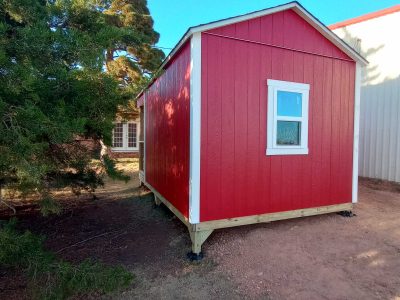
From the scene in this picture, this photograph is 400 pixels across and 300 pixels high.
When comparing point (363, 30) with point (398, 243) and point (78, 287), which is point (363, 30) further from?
point (78, 287)

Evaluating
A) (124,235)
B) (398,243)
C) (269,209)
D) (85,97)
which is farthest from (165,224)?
(398,243)

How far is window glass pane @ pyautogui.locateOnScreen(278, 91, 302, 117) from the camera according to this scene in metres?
4.17

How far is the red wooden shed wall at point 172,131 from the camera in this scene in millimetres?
3932

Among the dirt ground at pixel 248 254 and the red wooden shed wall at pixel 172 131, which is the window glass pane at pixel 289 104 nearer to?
the red wooden shed wall at pixel 172 131

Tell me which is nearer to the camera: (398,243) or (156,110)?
(398,243)

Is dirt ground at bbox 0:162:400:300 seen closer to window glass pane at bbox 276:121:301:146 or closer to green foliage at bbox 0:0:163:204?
green foliage at bbox 0:0:163:204

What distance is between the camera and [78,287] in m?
2.33

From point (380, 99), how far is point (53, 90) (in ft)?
27.9

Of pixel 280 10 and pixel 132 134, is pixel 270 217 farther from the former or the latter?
pixel 132 134

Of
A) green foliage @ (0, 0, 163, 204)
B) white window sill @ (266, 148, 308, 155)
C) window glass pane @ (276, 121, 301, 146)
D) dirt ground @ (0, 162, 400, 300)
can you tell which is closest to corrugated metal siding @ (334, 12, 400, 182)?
dirt ground @ (0, 162, 400, 300)

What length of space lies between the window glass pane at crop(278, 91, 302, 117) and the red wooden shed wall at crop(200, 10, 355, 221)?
0.80 ft

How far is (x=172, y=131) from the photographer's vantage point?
15.4 feet

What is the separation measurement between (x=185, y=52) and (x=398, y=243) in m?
4.10

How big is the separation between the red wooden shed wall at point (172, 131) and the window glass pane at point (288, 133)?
1.48m
